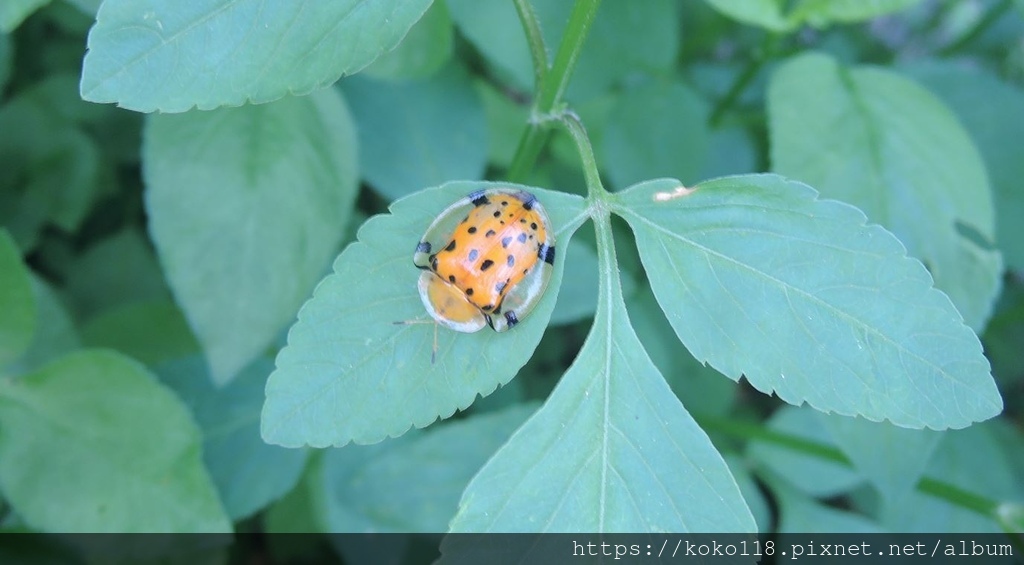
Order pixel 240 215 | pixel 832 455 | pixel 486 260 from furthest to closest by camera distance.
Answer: pixel 832 455, pixel 240 215, pixel 486 260

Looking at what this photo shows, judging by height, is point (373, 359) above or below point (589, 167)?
below

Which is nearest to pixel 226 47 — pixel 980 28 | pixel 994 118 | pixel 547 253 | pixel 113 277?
pixel 547 253

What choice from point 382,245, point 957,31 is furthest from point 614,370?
point 957,31

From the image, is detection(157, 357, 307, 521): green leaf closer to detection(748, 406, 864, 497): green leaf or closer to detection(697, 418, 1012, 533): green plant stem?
detection(697, 418, 1012, 533): green plant stem

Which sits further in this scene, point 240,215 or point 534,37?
point 240,215

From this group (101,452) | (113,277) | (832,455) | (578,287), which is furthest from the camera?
(113,277)

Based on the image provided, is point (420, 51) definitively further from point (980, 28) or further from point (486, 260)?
point (980, 28)

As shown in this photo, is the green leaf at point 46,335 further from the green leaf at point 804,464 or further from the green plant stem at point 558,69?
the green leaf at point 804,464

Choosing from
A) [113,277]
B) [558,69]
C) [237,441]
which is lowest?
[113,277]
